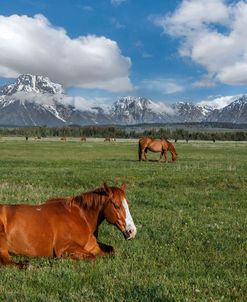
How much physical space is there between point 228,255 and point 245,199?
9.54 m

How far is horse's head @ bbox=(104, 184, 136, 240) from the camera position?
8.89 meters

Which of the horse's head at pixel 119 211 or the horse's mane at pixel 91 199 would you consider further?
the horse's mane at pixel 91 199

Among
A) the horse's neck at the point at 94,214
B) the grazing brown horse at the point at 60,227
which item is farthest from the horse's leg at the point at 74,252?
the horse's neck at the point at 94,214

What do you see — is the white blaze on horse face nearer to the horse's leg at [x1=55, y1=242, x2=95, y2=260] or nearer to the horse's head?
the horse's head

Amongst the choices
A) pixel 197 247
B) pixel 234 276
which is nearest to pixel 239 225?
pixel 197 247

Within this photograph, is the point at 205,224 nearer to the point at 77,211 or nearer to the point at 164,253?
the point at 164,253

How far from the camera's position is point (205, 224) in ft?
43.3

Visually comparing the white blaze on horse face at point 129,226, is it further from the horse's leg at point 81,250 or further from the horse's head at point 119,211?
the horse's leg at point 81,250

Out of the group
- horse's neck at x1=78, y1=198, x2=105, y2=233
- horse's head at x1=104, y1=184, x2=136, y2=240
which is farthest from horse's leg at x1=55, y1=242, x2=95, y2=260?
horse's head at x1=104, y1=184, x2=136, y2=240

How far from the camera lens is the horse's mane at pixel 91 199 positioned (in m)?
9.41

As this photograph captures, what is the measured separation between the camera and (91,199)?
9.48 m

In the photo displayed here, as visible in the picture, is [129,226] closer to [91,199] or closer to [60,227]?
[91,199]

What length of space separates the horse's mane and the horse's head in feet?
0.62

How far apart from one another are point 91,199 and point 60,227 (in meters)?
0.91
